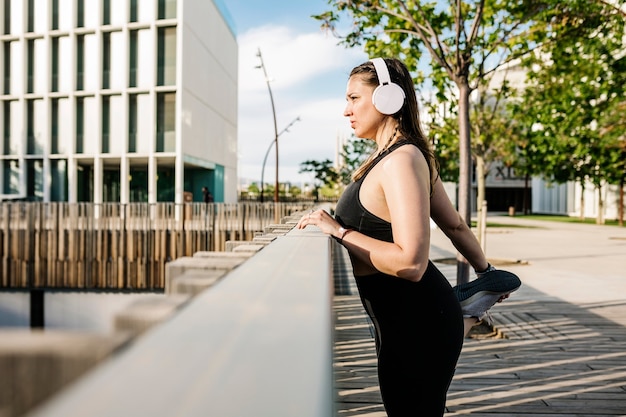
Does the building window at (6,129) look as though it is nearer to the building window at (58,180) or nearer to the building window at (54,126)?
the building window at (54,126)

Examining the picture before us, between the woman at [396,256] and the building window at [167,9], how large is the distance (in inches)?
1270

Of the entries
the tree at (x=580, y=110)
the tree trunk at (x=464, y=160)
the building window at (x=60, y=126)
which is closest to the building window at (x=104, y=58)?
the building window at (x=60, y=126)

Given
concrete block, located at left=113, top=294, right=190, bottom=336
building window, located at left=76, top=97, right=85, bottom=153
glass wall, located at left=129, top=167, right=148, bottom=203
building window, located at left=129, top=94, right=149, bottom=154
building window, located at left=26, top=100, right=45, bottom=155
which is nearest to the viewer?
concrete block, located at left=113, top=294, right=190, bottom=336

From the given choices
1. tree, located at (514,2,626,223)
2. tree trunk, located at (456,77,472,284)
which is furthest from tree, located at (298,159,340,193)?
tree trunk, located at (456,77,472,284)

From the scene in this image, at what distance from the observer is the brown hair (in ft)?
6.46

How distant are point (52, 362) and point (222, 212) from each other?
17.3m

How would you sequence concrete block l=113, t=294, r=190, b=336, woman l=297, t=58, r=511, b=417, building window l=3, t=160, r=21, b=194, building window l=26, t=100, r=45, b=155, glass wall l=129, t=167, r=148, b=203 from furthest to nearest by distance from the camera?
glass wall l=129, t=167, r=148, b=203
building window l=3, t=160, r=21, b=194
building window l=26, t=100, r=45, b=155
woman l=297, t=58, r=511, b=417
concrete block l=113, t=294, r=190, b=336

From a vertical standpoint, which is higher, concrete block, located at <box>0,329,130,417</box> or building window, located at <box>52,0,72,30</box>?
building window, located at <box>52,0,72,30</box>

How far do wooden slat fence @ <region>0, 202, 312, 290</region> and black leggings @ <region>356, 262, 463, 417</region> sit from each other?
15536 millimetres

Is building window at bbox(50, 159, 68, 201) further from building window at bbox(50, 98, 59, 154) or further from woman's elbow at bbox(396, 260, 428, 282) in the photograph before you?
woman's elbow at bbox(396, 260, 428, 282)

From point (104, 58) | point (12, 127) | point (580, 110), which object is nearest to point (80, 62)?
point (104, 58)

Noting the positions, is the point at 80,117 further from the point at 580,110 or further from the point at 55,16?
the point at 580,110

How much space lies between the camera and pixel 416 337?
192 centimetres

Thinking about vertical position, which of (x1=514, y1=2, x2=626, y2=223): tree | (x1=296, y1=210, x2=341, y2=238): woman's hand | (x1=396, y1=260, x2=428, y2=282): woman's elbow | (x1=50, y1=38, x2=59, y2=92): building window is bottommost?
(x1=396, y1=260, x2=428, y2=282): woman's elbow
